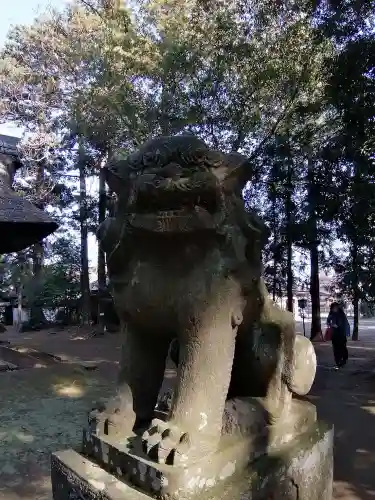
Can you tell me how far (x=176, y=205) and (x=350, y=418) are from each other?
13.5ft

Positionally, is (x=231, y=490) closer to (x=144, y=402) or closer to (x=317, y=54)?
(x=144, y=402)

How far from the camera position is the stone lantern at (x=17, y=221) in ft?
24.0

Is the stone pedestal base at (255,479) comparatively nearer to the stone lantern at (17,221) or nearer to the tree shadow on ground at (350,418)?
the tree shadow on ground at (350,418)

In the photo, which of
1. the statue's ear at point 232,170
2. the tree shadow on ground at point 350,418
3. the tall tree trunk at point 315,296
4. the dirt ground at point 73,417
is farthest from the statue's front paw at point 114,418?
the tall tree trunk at point 315,296

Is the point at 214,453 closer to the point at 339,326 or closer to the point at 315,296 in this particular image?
the point at 339,326

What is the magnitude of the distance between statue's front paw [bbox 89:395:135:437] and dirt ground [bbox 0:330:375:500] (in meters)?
1.61

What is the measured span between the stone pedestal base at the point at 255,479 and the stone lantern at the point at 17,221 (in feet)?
19.0

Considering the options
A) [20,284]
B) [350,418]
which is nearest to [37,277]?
[20,284]

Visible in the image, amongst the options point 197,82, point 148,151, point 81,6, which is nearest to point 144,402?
point 148,151

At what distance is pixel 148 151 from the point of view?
6.14ft

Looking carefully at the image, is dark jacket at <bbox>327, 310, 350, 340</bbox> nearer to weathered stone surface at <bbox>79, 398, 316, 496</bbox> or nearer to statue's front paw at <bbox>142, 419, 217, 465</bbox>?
weathered stone surface at <bbox>79, 398, 316, 496</bbox>

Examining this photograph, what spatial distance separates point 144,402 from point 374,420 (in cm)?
369

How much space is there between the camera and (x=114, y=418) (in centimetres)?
190

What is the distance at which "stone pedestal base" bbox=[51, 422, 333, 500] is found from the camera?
168 centimetres
